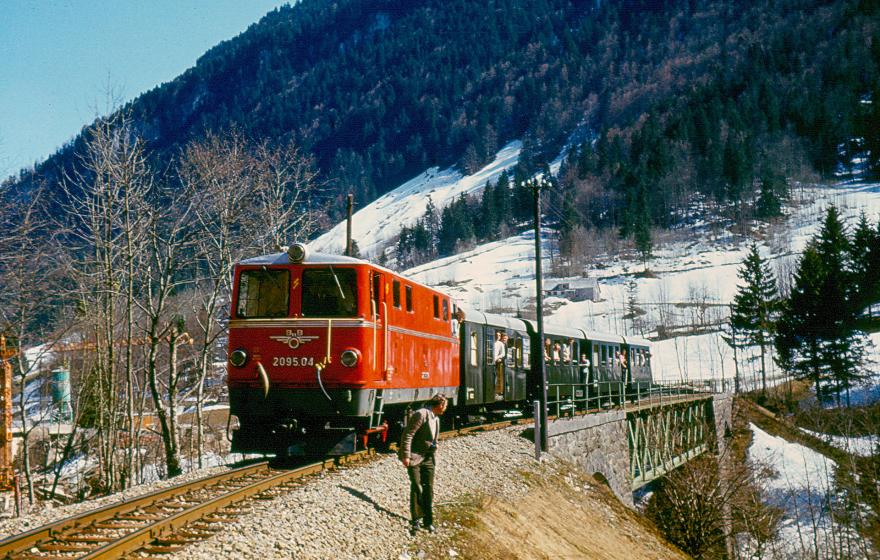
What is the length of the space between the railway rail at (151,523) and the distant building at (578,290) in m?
89.5

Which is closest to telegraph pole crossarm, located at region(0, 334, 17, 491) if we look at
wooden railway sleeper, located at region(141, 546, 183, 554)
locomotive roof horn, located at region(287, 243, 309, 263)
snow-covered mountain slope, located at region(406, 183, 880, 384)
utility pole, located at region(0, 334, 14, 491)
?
utility pole, located at region(0, 334, 14, 491)

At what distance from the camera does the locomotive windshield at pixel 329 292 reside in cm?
1201

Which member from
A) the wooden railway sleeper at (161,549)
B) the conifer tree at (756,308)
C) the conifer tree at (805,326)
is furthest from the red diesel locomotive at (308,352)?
the conifer tree at (756,308)

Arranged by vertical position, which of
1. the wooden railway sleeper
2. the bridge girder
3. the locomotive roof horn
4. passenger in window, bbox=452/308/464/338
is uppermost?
the locomotive roof horn

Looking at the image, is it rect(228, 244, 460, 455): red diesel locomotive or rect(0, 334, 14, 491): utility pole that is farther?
rect(0, 334, 14, 491): utility pole

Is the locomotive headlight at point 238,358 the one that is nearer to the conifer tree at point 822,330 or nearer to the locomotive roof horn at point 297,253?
the locomotive roof horn at point 297,253

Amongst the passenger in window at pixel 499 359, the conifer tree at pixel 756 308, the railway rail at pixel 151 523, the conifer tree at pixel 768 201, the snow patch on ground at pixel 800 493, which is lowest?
the snow patch on ground at pixel 800 493

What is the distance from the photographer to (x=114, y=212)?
21609 mm

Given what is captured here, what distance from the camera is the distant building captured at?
9788 cm

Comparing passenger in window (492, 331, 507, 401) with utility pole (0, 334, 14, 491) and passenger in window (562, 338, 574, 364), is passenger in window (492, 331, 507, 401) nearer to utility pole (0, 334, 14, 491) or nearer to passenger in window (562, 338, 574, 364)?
passenger in window (562, 338, 574, 364)

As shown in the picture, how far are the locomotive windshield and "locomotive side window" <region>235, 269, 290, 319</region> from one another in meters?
0.36

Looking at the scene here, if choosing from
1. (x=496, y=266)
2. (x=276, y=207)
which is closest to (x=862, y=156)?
(x=496, y=266)

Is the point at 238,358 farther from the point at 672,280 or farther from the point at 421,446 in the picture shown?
the point at 672,280

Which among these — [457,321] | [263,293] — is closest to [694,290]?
[457,321]
